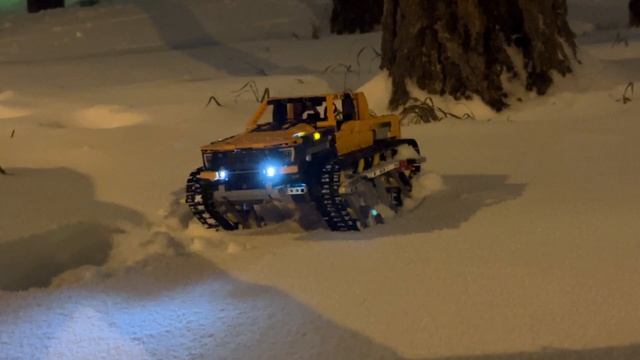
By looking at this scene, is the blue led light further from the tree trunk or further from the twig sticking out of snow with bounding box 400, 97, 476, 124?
the tree trunk

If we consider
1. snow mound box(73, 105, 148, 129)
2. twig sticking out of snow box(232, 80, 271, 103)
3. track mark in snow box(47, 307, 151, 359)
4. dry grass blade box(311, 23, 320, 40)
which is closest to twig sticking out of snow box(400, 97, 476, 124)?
twig sticking out of snow box(232, 80, 271, 103)

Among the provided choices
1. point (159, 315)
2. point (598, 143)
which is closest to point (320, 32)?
point (598, 143)

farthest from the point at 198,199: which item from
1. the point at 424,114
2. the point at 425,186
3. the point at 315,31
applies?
the point at 315,31

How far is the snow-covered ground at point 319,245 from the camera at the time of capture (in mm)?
3396

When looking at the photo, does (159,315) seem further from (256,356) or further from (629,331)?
(629,331)

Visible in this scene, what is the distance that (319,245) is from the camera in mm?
4512

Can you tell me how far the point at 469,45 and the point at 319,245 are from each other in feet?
11.4

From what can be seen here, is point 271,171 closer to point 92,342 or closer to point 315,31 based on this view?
point 92,342

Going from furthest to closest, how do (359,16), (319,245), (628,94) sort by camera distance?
1. (359,16)
2. (628,94)
3. (319,245)

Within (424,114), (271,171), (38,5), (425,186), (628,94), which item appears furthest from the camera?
(38,5)

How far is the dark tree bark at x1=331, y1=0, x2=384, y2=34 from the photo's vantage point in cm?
1291

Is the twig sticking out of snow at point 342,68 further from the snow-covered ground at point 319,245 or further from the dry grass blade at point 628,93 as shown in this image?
the dry grass blade at point 628,93

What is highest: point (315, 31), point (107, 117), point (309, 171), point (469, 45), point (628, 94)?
point (469, 45)

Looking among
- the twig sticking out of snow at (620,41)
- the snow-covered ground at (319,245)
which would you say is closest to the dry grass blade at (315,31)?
the snow-covered ground at (319,245)
